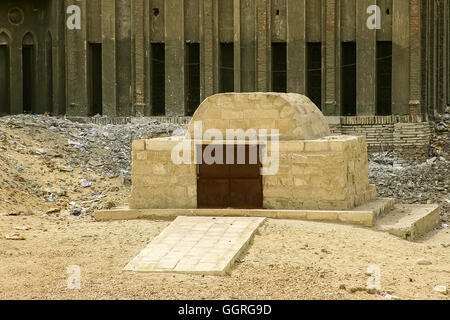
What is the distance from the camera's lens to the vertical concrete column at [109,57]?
25109 mm

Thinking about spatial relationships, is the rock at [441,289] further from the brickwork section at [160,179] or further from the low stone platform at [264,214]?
the brickwork section at [160,179]

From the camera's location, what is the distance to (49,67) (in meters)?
26.9

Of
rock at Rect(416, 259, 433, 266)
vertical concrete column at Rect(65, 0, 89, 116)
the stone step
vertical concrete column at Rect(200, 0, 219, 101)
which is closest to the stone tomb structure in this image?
the stone step

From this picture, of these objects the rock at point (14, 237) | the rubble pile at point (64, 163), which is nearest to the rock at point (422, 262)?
the rock at point (14, 237)

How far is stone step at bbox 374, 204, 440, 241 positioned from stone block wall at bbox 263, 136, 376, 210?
82 cm

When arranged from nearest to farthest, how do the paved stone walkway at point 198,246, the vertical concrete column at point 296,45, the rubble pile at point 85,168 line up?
the paved stone walkway at point 198,246, the rubble pile at point 85,168, the vertical concrete column at point 296,45

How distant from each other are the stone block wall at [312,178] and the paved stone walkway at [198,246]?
102cm

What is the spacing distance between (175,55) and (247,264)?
49.7 feet

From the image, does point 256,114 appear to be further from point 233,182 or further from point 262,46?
point 262,46

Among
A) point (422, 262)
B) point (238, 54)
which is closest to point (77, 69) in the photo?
point (238, 54)

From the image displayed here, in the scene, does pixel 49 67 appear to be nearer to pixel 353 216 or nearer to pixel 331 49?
pixel 331 49

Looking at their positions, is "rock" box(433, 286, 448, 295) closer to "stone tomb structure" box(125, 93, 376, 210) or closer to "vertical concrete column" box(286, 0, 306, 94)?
"stone tomb structure" box(125, 93, 376, 210)

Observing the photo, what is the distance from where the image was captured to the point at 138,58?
25062 millimetres

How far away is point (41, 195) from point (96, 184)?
1.76 metres
